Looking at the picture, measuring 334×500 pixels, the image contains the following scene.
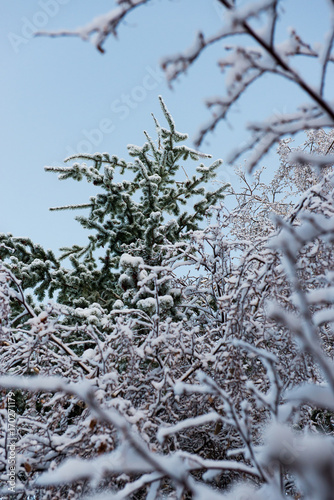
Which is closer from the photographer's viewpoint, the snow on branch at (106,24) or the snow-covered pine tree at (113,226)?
the snow on branch at (106,24)

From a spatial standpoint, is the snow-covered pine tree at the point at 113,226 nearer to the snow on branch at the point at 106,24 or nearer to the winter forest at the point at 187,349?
the winter forest at the point at 187,349

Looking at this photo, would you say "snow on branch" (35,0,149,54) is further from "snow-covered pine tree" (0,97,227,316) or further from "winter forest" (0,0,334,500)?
"snow-covered pine tree" (0,97,227,316)

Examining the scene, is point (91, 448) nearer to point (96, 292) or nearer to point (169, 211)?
point (96, 292)

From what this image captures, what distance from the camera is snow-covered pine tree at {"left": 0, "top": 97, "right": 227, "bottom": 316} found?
5430 millimetres

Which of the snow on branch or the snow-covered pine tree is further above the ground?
the snow-covered pine tree

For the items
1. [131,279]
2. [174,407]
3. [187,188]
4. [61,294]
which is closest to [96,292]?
[61,294]

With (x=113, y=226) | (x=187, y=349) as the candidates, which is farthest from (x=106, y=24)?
(x=113, y=226)

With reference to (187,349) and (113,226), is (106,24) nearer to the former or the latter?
(187,349)

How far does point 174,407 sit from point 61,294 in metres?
3.44

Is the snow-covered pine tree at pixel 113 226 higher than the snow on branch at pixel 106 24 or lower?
higher

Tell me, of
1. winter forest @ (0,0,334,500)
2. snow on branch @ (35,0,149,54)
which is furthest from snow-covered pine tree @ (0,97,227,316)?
snow on branch @ (35,0,149,54)

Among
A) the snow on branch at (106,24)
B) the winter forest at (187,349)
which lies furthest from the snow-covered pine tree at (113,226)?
the snow on branch at (106,24)

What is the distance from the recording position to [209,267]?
370 centimetres

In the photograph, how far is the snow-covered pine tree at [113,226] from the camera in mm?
5430
